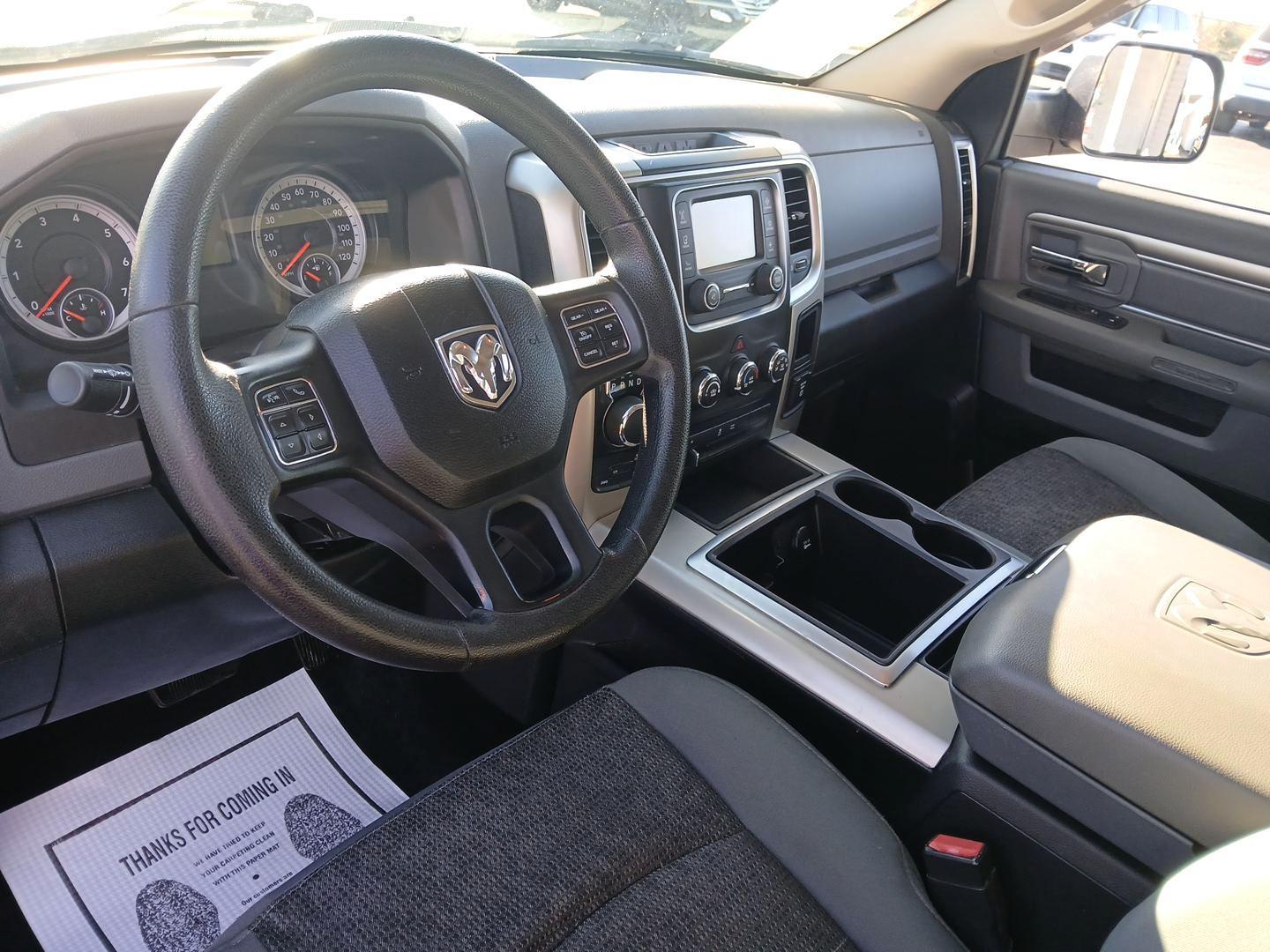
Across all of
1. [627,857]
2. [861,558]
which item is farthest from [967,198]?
[627,857]

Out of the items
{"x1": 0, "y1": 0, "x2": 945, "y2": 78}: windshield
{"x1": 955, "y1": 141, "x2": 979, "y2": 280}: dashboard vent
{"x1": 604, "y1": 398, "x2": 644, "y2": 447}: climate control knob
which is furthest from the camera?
{"x1": 955, "y1": 141, "x2": 979, "y2": 280}: dashboard vent

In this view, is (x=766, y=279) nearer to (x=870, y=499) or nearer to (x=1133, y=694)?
(x=870, y=499)

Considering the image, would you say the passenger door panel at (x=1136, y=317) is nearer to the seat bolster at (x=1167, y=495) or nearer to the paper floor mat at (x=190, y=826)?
the seat bolster at (x=1167, y=495)

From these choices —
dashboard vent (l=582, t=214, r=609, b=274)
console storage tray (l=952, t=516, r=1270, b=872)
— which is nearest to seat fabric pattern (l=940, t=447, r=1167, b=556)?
console storage tray (l=952, t=516, r=1270, b=872)

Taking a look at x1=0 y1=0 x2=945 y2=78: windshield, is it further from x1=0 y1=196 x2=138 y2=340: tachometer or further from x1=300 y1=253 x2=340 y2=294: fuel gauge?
x1=300 y1=253 x2=340 y2=294: fuel gauge

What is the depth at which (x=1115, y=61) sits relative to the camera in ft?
6.93

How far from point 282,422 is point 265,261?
405 millimetres

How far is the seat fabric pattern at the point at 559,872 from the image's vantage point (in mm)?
916

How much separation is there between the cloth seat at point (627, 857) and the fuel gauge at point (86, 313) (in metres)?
0.61

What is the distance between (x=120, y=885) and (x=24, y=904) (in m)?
0.11

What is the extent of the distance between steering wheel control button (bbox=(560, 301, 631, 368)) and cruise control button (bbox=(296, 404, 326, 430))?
0.98 ft

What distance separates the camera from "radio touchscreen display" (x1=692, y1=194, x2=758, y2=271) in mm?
1429

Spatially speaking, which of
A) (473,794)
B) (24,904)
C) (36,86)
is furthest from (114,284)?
(24,904)

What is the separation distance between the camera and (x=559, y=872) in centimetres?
97
